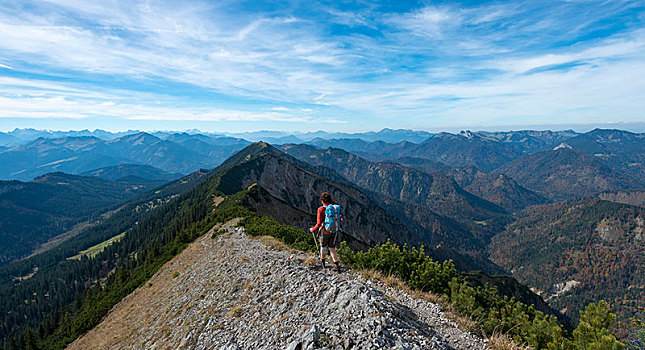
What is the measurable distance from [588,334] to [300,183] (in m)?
163

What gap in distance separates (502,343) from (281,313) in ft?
34.3

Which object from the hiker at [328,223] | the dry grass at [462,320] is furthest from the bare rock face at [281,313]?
the hiker at [328,223]

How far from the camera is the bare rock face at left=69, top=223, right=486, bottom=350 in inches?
428

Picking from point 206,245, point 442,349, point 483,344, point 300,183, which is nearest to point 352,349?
point 442,349

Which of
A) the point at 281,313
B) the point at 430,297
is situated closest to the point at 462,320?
the point at 430,297

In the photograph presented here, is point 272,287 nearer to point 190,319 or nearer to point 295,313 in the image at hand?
point 295,313

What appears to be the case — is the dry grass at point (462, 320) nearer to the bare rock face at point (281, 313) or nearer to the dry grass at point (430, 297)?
the dry grass at point (430, 297)

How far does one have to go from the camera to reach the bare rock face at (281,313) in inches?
428

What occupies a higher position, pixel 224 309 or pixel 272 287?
pixel 272 287

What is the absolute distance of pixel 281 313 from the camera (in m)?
14.9

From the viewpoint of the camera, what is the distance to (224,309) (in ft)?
63.8

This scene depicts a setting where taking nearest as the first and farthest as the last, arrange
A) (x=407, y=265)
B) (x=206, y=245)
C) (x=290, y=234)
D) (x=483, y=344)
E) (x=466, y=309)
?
1. (x=483, y=344)
2. (x=466, y=309)
3. (x=407, y=265)
4. (x=290, y=234)
5. (x=206, y=245)

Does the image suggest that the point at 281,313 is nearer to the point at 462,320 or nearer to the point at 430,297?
the point at 430,297

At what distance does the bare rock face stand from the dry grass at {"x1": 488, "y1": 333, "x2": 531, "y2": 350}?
380 mm
